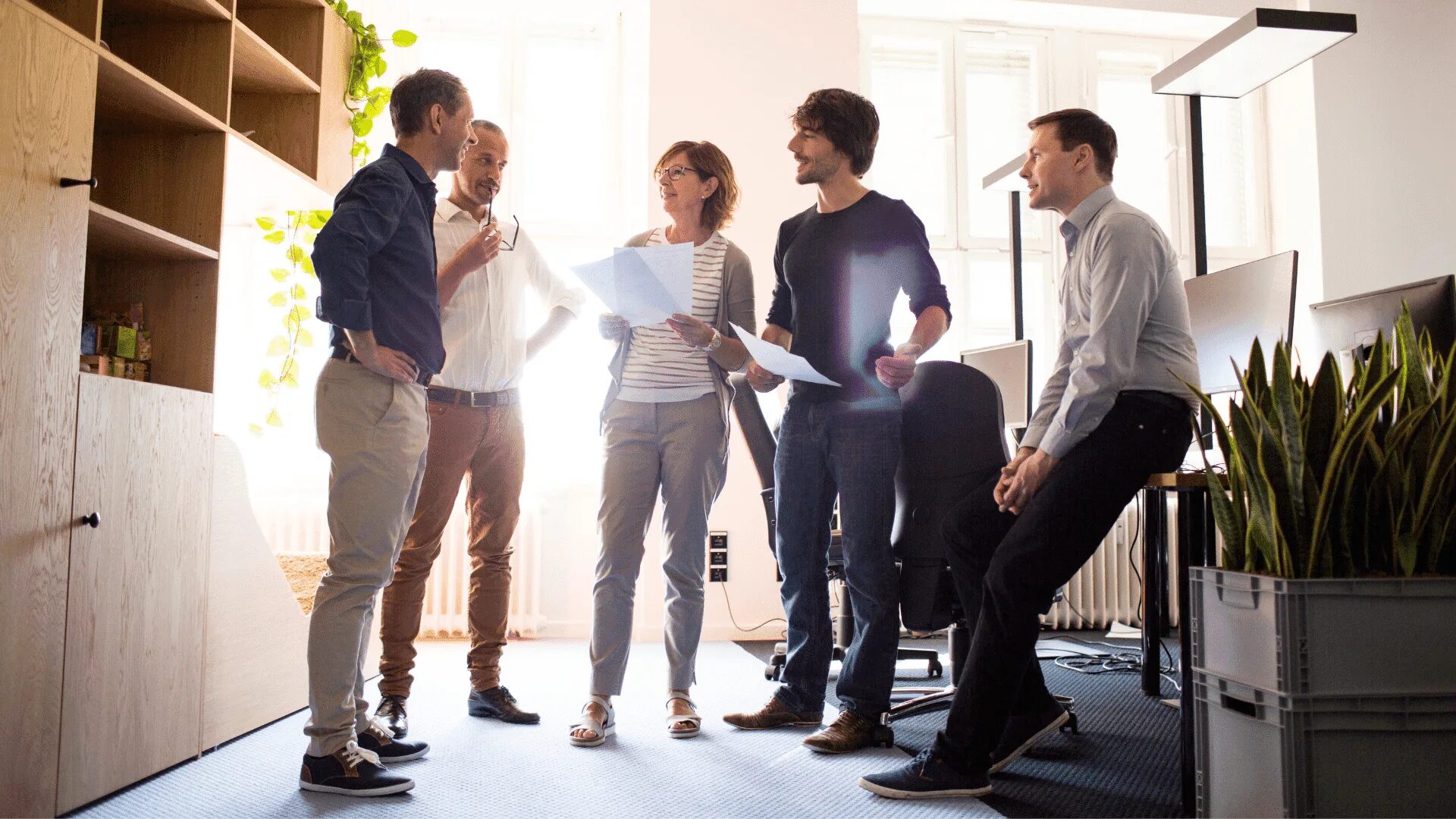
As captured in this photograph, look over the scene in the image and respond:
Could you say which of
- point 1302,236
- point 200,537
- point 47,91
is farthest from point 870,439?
point 1302,236

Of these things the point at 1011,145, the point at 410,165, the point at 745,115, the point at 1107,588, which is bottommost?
the point at 1107,588

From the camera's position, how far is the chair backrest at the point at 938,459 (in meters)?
2.34

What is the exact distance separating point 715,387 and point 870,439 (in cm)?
42

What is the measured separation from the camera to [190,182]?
7.66ft

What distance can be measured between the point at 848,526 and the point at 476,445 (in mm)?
938

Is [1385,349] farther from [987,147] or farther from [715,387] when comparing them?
[987,147]

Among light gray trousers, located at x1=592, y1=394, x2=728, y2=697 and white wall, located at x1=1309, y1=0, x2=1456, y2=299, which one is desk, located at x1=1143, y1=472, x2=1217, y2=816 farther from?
white wall, located at x1=1309, y1=0, x2=1456, y2=299

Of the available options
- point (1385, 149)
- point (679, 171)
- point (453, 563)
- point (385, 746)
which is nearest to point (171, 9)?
point (679, 171)

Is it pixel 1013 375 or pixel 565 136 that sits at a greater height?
pixel 565 136

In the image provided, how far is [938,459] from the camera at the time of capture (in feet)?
7.77

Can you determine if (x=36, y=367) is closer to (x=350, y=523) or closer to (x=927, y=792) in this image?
(x=350, y=523)

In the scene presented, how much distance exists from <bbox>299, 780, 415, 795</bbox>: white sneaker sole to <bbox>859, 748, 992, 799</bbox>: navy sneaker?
0.87m

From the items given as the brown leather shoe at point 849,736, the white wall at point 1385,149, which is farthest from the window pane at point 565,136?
the white wall at point 1385,149

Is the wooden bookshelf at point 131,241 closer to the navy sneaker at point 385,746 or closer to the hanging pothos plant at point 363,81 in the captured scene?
the hanging pothos plant at point 363,81
